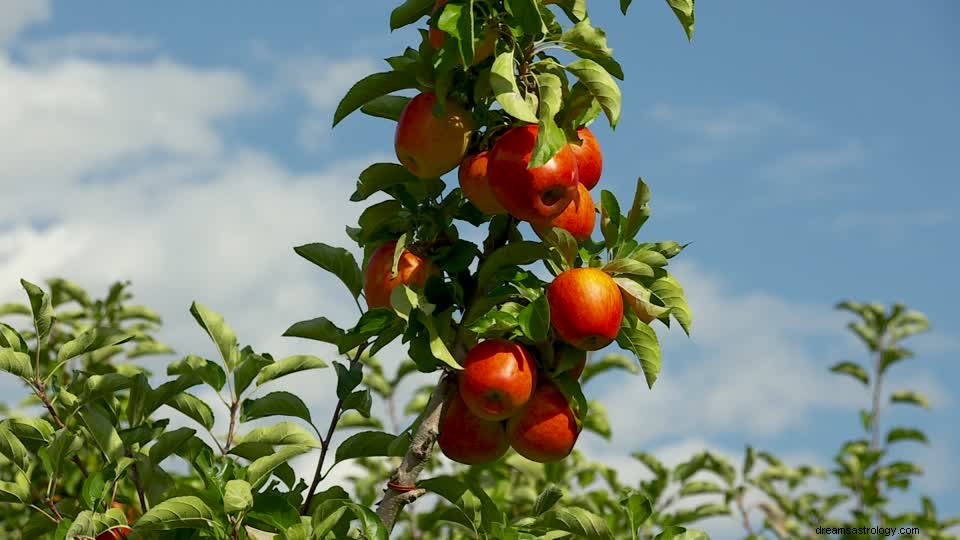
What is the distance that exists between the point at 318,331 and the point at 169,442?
48cm

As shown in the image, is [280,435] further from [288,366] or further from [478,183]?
[478,183]

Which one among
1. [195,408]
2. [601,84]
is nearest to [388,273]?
[601,84]

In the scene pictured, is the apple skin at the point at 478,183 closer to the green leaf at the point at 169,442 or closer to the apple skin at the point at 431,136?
the apple skin at the point at 431,136

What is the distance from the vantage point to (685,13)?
2.48 meters

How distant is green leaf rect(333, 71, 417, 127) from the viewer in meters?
2.54

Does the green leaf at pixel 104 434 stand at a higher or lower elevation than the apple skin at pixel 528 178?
lower

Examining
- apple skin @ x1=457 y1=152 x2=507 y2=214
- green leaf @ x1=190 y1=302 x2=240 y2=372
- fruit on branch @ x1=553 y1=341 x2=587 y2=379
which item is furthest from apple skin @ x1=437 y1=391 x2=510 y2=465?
green leaf @ x1=190 y1=302 x2=240 y2=372

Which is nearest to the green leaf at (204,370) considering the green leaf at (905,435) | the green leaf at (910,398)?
Answer: the green leaf at (905,435)

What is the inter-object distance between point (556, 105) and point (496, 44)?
8.1 inches

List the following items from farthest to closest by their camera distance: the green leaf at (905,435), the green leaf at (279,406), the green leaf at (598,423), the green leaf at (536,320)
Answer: the green leaf at (905,435) < the green leaf at (598,423) < the green leaf at (279,406) < the green leaf at (536,320)

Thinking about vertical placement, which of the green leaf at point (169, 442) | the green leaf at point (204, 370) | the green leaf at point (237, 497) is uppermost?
the green leaf at point (204, 370)


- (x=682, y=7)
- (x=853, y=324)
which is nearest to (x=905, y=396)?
(x=853, y=324)

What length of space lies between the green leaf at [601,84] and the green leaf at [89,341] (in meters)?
1.44

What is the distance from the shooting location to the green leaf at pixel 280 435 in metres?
2.81
